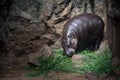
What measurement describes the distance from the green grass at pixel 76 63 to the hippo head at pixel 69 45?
0.34m

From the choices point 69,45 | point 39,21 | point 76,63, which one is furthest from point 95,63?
point 39,21

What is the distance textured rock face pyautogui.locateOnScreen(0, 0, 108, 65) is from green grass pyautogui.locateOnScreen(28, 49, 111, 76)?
99cm

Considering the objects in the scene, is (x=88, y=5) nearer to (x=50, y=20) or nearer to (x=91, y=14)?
(x=91, y=14)

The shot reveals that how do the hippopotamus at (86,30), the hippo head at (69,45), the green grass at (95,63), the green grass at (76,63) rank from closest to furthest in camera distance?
the green grass at (95,63), the green grass at (76,63), the hippo head at (69,45), the hippopotamus at (86,30)

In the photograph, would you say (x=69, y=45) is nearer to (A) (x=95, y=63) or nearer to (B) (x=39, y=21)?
(B) (x=39, y=21)

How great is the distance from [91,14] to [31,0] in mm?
2065

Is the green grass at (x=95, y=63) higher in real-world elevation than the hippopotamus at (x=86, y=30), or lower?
lower

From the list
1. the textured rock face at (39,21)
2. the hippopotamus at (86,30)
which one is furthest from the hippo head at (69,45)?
the textured rock face at (39,21)

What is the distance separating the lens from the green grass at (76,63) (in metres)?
7.42

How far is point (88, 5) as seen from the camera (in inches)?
408

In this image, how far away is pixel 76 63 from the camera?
822 centimetres

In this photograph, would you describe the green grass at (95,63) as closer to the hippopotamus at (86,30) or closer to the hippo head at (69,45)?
the hippo head at (69,45)

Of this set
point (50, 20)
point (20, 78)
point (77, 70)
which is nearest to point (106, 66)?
point (77, 70)

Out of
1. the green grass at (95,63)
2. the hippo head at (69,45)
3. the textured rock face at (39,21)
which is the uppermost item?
the textured rock face at (39,21)
